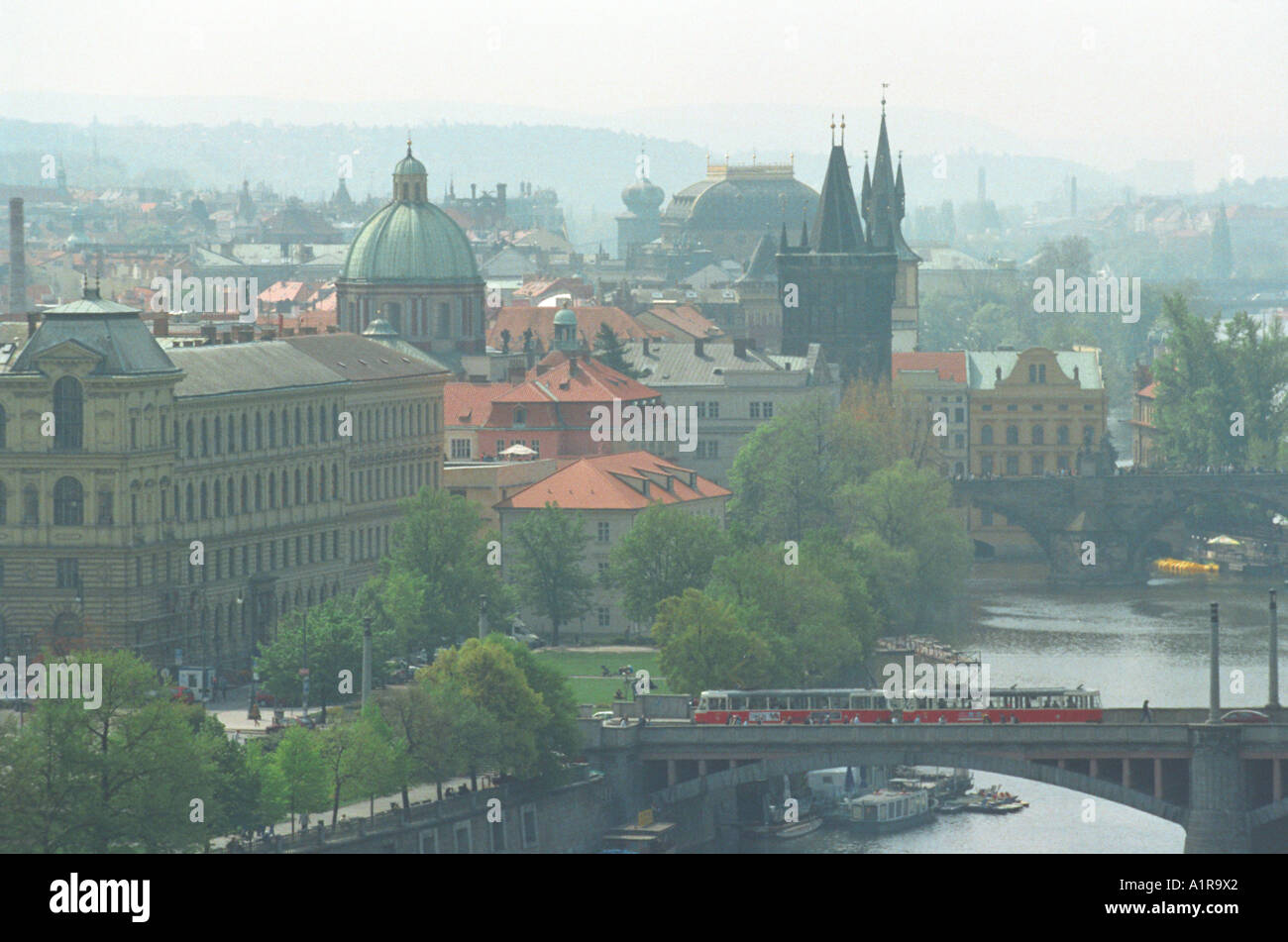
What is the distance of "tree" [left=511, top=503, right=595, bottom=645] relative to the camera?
4862 inches

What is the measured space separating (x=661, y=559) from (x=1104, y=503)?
54.8 meters

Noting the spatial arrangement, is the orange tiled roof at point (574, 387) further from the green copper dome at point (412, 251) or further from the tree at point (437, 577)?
the tree at point (437, 577)

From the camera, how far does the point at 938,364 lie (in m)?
195

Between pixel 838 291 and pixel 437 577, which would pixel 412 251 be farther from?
pixel 437 577

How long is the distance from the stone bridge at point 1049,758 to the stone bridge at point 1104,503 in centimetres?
7273

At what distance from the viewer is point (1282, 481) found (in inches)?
6777

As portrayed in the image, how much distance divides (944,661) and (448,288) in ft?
141

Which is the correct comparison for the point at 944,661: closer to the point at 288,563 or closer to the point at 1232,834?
the point at 288,563

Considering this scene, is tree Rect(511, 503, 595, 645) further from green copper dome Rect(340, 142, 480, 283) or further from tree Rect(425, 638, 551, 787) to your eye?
green copper dome Rect(340, 142, 480, 283)

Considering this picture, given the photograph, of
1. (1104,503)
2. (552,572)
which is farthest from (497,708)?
(1104,503)

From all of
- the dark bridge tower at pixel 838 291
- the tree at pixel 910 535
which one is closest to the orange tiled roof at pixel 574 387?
the tree at pixel 910 535

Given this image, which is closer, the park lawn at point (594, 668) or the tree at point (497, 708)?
the tree at point (497, 708)

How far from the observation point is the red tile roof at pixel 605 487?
131 meters

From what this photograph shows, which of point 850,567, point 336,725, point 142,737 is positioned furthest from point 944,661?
point 142,737
